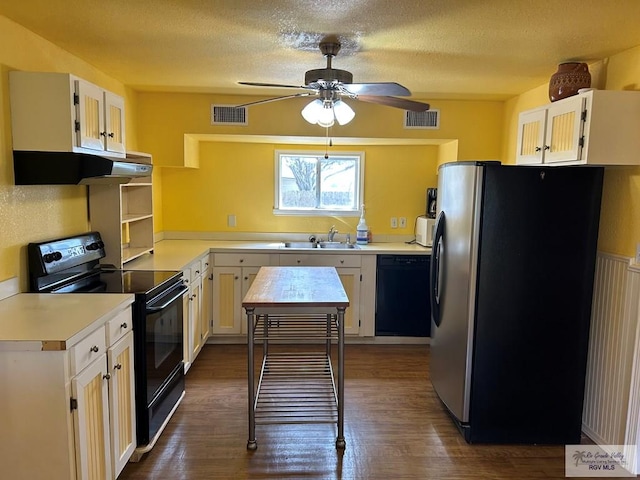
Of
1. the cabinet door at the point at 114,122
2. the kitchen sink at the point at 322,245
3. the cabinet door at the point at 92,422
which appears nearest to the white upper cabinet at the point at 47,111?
the cabinet door at the point at 114,122

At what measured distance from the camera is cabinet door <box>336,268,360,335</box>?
3.96 m

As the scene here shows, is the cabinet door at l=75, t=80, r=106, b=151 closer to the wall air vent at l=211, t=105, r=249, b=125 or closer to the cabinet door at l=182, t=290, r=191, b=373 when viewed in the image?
the cabinet door at l=182, t=290, r=191, b=373

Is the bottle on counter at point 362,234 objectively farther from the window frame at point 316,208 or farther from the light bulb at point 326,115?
the light bulb at point 326,115

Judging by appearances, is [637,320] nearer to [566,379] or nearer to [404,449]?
[566,379]

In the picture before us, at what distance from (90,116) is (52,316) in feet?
3.62

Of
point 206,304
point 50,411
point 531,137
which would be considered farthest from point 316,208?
point 50,411

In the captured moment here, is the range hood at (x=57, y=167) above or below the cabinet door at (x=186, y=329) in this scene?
above

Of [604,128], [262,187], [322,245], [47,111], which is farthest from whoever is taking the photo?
[262,187]

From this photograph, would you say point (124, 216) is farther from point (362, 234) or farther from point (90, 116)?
point (362, 234)

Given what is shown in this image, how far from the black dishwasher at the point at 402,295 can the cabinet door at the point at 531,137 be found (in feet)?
4.34

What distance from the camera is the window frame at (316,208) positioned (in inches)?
175

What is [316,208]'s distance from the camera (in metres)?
4.54

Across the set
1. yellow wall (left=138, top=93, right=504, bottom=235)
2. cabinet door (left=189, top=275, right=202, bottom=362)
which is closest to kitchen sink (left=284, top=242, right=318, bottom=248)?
yellow wall (left=138, top=93, right=504, bottom=235)

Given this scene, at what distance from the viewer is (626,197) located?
95.0 inches
